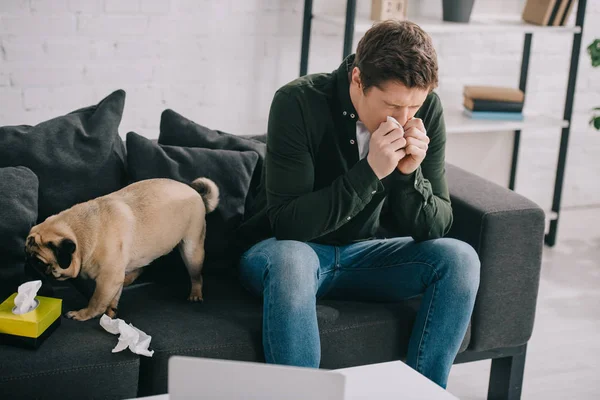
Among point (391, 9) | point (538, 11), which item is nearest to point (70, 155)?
point (391, 9)

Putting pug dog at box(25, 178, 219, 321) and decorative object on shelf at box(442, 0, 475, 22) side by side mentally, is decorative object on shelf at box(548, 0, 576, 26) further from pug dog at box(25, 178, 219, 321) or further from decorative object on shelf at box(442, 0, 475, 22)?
pug dog at box(25, 178, 219, 321)

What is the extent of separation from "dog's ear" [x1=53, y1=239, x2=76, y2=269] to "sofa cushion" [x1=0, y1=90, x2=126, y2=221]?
0.78 ft

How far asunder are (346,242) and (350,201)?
0.24 metres

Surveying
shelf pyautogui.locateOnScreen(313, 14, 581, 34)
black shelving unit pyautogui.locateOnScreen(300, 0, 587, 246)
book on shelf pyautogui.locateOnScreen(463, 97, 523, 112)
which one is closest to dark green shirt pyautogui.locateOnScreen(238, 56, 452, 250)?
shelf pyautogui.locateOnScreen(313, 14, 581, 34)

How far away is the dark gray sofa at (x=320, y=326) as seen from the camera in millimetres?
1725

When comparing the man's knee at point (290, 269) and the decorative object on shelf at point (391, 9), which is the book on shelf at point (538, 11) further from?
the man's knee at point (290, 269)

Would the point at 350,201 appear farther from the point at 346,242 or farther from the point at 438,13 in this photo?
the point at 438,13

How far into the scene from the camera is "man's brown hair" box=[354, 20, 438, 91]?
178 cm

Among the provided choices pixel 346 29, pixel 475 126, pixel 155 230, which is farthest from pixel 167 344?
pixel 475 126

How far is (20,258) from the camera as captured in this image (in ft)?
6.28

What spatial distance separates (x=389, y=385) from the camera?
1493 millimetres

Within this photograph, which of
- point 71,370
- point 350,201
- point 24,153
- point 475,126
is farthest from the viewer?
point 475,126

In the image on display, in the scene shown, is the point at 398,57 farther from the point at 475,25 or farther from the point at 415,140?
the point at 475,25

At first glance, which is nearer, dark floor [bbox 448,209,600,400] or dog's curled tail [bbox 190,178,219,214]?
dog's curled tail [bbox 190,178,219,214]
